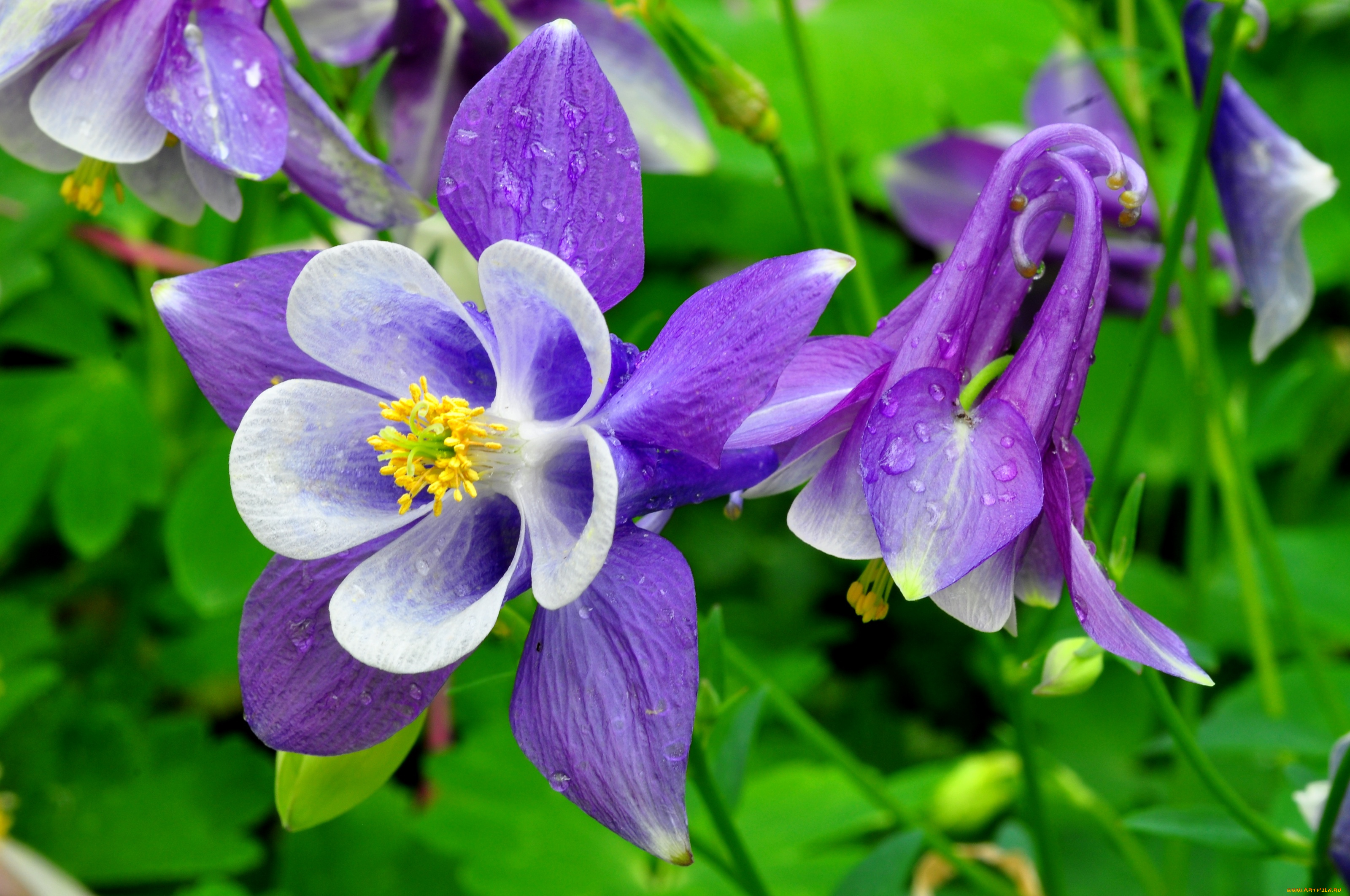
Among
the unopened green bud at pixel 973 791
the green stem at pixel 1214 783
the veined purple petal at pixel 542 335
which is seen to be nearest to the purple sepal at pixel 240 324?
the veined purple petal at pixel 542 335

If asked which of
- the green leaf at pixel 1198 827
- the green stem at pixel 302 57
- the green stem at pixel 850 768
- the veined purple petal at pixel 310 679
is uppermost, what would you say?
the green stem at pixel 302 57

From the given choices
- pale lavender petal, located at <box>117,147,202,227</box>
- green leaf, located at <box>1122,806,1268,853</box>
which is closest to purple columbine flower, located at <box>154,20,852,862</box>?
pale lavender petal, located at <box>117,147,202,227</box>

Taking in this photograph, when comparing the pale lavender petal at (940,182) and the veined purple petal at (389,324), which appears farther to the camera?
the pale lavender petal at (940,182)

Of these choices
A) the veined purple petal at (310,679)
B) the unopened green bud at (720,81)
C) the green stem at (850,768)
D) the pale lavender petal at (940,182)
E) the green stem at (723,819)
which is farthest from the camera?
the pale lavender petal at (940,182)

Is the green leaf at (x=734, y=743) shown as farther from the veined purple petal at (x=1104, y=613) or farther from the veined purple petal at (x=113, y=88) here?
the veined purple petal at (x=113, y=88)

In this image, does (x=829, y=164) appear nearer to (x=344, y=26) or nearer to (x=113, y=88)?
(x=344, y=26)

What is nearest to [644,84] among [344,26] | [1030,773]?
[344,26]
